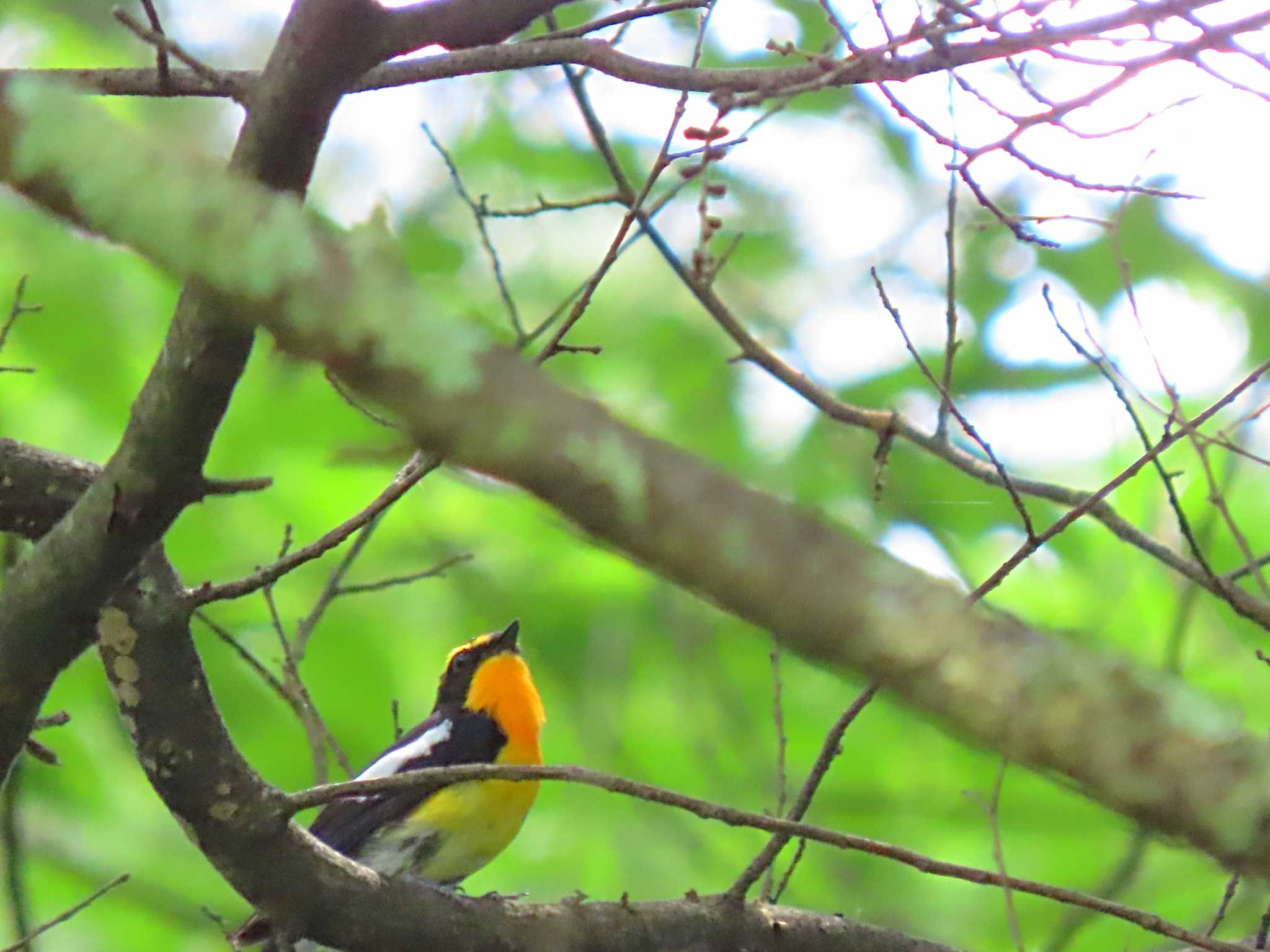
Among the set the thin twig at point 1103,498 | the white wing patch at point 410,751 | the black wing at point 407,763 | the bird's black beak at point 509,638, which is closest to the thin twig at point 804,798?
the thin twig at point 1103,498

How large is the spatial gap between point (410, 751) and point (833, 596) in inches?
196

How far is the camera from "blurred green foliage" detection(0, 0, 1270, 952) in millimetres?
6141

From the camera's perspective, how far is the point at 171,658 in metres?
2.56

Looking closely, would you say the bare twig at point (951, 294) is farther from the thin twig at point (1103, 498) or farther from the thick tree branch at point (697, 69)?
the thick tree branch at point (697, 69)

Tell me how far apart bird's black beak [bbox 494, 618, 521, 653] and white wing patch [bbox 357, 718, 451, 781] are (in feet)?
1.38

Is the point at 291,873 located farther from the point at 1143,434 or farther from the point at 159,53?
the point at 1143,434

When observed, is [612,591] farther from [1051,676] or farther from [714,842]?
[1051,676]

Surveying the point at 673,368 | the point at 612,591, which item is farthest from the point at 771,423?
the point at 612,591

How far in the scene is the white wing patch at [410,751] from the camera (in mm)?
5363

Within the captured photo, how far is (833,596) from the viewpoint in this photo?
3.02 feet

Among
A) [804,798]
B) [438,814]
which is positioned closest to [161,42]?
[804,798]

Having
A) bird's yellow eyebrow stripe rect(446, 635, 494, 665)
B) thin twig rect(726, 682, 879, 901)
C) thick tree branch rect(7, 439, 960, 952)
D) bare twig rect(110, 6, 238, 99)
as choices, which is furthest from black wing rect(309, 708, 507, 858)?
bare twig rect(110, 6, 238, 99)

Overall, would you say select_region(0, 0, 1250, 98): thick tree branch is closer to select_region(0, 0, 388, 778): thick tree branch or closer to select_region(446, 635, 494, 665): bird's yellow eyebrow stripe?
select_region(0, 0, 388, 778): thick tree branch

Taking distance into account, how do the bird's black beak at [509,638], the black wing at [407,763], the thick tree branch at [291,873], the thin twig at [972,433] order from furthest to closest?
the bird's black beak at [509,638] → the black wing at [407,763] → the thin twig at [972,433] → the thick tree branch at [291,873]
